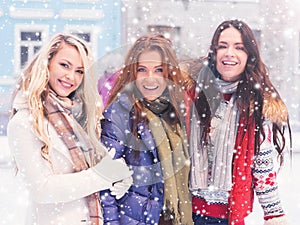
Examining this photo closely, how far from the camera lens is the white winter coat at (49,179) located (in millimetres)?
1668

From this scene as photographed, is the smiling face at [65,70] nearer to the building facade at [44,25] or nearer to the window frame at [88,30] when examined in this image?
the building facade at [44,25]

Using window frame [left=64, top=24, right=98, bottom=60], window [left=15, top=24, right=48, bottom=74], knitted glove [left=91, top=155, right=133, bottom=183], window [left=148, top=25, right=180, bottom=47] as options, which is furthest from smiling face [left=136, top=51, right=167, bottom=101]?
window frame [left=64, top=24, right=98, bottom=60]

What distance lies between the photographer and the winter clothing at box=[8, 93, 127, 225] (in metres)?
1.67

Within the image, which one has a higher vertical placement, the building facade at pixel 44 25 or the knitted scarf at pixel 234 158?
the building facade at pixel 44 25

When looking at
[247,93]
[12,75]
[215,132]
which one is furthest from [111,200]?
[12,75]

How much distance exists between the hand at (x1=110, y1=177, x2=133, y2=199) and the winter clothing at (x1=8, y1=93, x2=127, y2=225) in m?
0.05

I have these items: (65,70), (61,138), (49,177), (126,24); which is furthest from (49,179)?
(126,24)

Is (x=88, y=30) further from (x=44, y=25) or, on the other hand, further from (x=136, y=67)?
(x=136, y=67)

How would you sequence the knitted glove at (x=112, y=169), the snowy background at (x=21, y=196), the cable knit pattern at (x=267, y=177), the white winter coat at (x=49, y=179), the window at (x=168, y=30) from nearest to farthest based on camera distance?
the white winter coat at (x=49, y=179)
the knitted glove at (x=112, y=169)
the cable knit pattern at (x=267, y=177)
the snowy background at (x=21, y=196)
the window at (x=168, y=30)

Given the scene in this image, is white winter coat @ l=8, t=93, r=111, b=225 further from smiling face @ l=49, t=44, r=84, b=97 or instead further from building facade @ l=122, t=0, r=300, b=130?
Answer: building facade @ l=122, t=0, r=300, b=130

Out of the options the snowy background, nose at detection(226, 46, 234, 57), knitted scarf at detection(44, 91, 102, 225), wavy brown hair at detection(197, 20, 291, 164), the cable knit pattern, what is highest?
nose at detection(226, 46, 234, 57)

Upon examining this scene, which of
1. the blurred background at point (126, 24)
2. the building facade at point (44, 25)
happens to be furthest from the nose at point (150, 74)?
the building facade at point (44, 25)

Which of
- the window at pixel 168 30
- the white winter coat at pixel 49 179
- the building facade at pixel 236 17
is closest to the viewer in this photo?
the white winter coat at pixel 49 179

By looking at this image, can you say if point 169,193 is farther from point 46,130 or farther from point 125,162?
point 46,130
